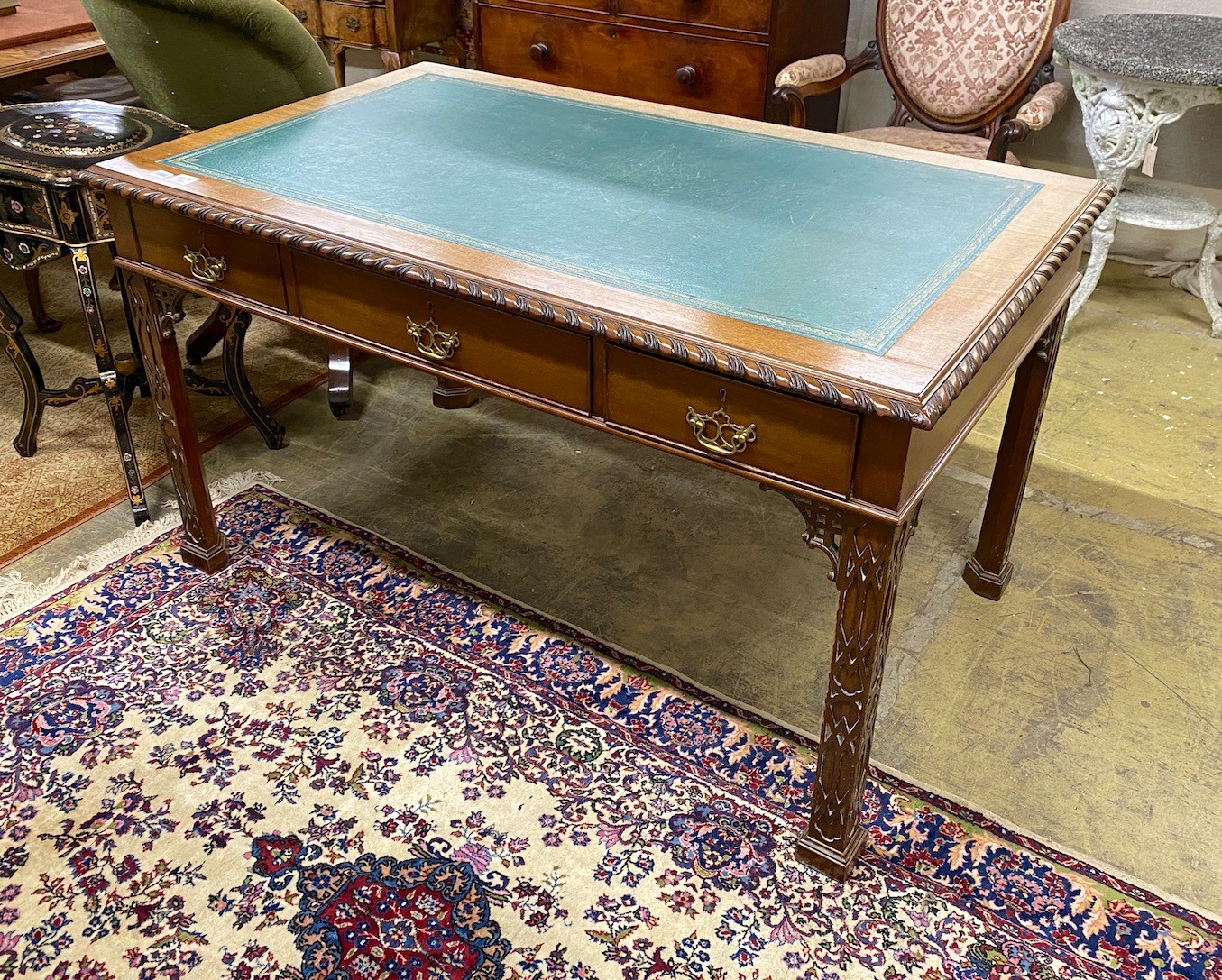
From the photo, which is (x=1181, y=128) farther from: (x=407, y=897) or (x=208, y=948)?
(x=208, y=948)

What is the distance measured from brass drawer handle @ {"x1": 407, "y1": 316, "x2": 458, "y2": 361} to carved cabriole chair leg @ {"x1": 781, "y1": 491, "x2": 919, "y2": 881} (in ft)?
2.14

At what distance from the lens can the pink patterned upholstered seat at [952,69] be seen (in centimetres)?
368

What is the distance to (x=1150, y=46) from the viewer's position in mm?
3332

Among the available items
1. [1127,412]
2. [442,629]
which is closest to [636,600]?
[442,629]

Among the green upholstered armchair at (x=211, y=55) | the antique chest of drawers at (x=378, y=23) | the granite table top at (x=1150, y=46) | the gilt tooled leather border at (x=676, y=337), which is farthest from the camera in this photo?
the antique chest of drawers at (x=378, y=23)

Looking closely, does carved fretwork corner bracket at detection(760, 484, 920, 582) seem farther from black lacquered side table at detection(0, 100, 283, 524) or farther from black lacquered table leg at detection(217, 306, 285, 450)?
black lacquered table leg at detection(217, 306, 285, 450)

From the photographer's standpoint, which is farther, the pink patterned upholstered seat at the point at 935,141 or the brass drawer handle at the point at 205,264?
the pink patterned upholstered seat at the point at 935,141

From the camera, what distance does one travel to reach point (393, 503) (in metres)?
2.91

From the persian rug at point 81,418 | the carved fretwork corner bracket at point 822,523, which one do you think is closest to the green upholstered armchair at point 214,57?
the persian rug at point 81,418

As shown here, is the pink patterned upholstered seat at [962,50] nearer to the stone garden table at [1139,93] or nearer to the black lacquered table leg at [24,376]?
the stone garden table at [1139,93]

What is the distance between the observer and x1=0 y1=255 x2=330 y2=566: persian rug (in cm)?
287

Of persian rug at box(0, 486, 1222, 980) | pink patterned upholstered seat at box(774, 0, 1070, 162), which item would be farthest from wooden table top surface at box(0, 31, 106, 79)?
pink patterned upholstered seat at box(774, 0, 1070, 162)

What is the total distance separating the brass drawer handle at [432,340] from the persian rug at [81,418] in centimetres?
139

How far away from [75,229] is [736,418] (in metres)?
1.67
